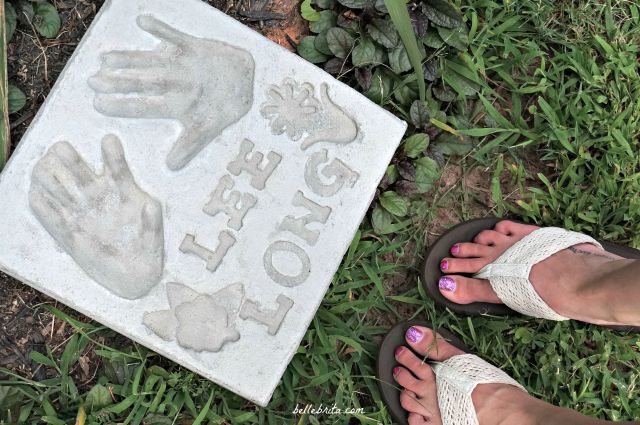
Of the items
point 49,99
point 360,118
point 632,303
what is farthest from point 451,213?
point 49,99

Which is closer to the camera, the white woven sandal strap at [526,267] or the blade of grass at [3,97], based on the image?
the blade of grass at [3,97]

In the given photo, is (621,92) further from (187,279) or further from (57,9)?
(57,9)

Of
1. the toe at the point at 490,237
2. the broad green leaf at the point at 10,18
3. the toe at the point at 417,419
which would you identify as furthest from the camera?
the toe at the point at 490,237

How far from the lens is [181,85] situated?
69.6 inches

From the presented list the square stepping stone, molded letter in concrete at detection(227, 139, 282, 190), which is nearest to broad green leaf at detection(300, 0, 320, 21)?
the square stepping stone

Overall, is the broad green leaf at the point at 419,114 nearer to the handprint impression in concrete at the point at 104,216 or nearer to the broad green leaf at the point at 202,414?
the handprint impression in concrete at the point at 104,216

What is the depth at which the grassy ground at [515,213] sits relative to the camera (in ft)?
6.04

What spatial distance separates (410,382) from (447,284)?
32 cm

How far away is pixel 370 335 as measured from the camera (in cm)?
198

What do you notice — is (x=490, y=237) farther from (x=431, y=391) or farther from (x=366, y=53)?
(x=366, y=53)

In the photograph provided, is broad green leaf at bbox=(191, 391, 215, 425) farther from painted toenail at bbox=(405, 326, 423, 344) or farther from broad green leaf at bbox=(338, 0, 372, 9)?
broad green leaf at bbox=(338, 0, 372, 9)

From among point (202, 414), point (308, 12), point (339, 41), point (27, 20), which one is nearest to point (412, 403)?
point (202, 414)

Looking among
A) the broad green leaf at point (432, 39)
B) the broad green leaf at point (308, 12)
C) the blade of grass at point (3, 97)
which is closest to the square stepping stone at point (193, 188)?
the blade of grass at point (3, 97)

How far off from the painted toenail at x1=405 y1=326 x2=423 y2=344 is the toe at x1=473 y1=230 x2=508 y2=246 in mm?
353
